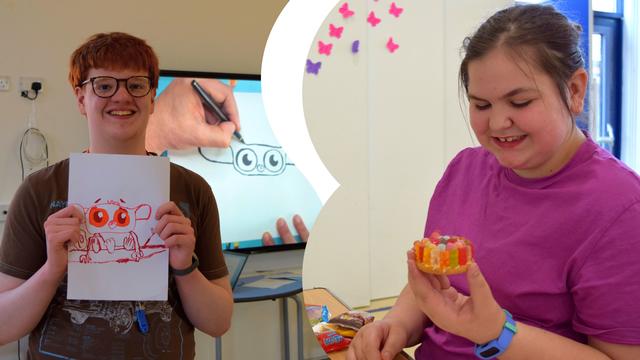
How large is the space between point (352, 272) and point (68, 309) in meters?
1.83

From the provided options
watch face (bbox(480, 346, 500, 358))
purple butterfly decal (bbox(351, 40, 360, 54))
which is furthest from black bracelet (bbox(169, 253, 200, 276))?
purple butterfly decal (bbox(351, 40, 360, 54))

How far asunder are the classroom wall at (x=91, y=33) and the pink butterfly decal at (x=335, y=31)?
57cm

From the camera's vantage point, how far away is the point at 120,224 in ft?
3.59

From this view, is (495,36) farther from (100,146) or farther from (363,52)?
(363,52)

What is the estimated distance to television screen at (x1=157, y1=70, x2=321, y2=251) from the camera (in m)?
2.76

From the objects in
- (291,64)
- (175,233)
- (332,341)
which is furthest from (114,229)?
(291,64)

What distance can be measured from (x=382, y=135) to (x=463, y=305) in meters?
2.04

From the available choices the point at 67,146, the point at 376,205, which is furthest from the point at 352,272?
the point at 67,146

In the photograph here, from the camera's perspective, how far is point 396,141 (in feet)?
9.37

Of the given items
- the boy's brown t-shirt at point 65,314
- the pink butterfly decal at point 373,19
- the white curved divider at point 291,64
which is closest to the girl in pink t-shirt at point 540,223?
the boy's brown t-shirt at point 65,314

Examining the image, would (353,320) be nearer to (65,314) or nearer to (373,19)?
(65,314)

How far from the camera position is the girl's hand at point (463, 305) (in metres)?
0.77

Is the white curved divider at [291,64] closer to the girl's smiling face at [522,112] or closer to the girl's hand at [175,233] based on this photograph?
the girl's hand at [175,233]

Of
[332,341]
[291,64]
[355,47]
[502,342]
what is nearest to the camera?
[502,342]
